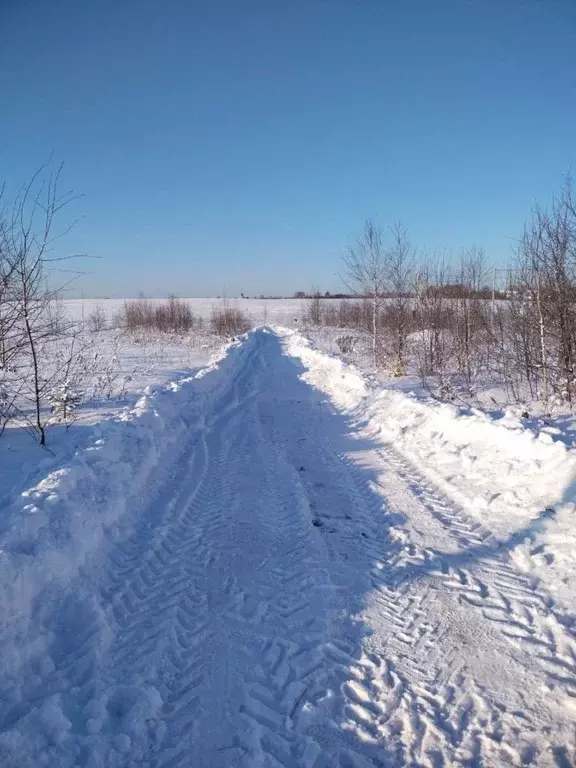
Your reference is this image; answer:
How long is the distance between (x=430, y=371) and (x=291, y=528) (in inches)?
490

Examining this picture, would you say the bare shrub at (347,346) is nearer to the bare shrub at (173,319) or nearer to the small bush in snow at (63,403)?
the small bush in snow at (63,403)

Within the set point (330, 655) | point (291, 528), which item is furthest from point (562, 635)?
point (291, 528)

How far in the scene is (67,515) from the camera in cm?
427

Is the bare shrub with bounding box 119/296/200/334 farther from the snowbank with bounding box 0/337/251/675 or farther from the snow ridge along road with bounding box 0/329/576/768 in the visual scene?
the snow ridge along road with bounding box 0/329/576/768

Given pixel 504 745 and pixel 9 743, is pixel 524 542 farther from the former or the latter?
pixel 9 743

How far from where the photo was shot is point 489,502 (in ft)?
16.7

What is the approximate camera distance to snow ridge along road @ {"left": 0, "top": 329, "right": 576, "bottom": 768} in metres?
2.40

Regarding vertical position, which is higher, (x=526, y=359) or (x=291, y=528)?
(x=526, y=359)

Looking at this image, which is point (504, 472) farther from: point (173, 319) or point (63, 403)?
point (173, 319)

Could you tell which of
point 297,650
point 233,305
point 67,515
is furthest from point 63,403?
point 233,305

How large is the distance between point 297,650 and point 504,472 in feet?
12.4

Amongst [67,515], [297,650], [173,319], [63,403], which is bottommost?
[297,650]

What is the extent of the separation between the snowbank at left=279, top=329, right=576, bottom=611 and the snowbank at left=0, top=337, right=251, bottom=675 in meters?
3.93

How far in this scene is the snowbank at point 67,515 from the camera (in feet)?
10.5
